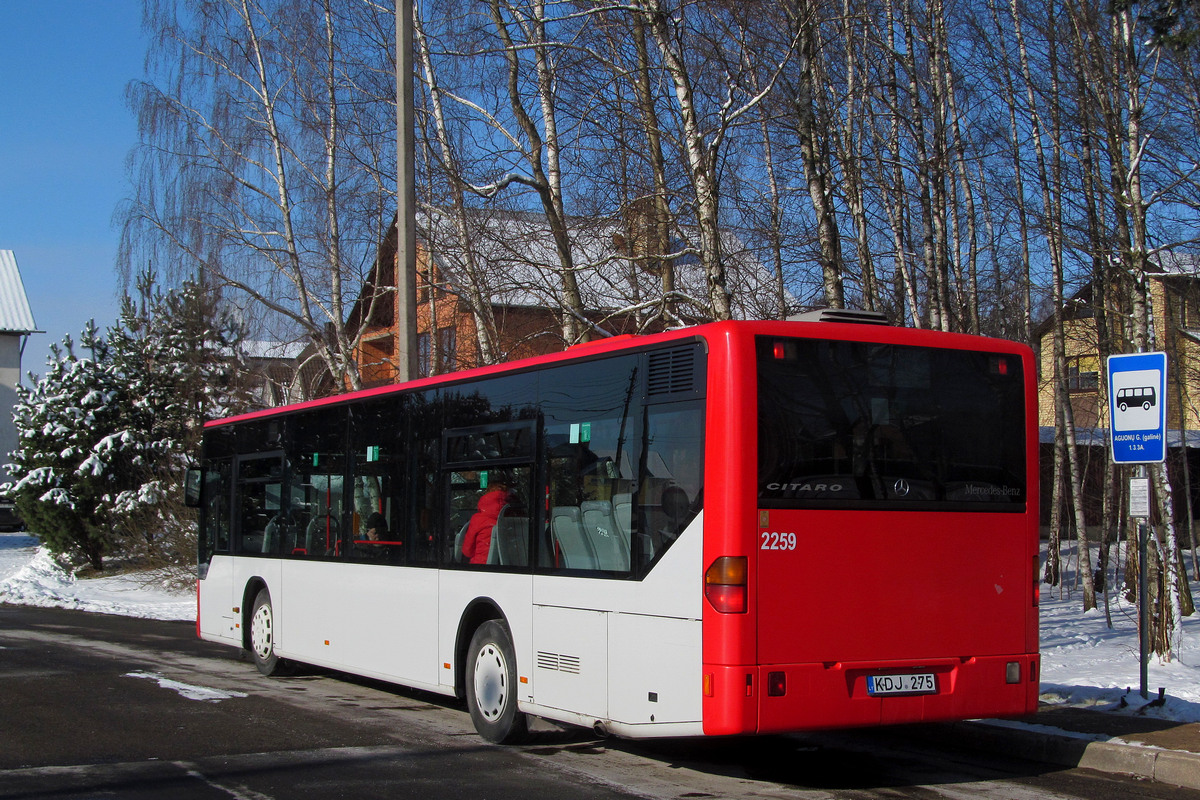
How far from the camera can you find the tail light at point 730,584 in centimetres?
676

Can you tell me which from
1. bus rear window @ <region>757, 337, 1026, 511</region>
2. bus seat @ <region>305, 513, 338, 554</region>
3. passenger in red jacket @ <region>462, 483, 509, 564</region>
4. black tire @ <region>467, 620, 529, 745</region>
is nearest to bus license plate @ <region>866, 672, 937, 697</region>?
bus rear window @ <region>757, 337, 1026, 511</region>

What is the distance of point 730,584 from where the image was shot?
6766 mm

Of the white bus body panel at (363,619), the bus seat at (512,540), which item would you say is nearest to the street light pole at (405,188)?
the white bus body panel at (363,619)

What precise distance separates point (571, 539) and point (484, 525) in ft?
4.19

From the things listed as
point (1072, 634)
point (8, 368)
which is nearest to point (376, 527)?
point (1072, 634)

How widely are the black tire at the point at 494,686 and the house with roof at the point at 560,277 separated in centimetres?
517

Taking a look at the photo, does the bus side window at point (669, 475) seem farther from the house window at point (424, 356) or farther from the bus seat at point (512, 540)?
the house window at point (424, 356)

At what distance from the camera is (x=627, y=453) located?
7.61 meters

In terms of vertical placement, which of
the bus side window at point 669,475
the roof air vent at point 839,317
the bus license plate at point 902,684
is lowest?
the bus license plate at point 902,684

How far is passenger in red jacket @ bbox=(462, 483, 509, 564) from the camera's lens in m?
9.07

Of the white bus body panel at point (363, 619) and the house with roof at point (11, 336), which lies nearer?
the white bus body panel at point (363, 619)

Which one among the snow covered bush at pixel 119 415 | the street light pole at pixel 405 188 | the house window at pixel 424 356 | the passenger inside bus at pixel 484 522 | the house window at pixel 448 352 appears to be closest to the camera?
the passenger inside bus at pixel 484 522

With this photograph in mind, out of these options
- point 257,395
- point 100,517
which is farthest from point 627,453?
point 100,517

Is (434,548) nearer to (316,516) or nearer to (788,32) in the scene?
(316,516)
